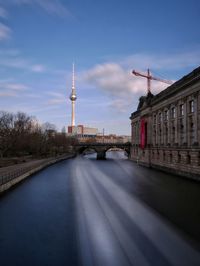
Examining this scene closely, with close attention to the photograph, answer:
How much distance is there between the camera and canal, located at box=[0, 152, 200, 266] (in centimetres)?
1313

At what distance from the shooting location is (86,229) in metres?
17.6

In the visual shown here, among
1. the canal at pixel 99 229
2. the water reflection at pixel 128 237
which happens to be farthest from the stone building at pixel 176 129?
the water reflection at pixel 128 237

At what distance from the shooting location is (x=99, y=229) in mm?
17484

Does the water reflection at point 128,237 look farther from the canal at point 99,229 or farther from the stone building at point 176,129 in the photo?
the stone building at point 176,129

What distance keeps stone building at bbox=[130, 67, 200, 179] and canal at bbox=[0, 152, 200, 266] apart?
56.2ft

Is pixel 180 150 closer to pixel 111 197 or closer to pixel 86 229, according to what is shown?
pixel 111 197

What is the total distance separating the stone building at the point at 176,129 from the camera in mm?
45125

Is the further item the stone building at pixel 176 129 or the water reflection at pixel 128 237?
the stone building at pixel 176 129

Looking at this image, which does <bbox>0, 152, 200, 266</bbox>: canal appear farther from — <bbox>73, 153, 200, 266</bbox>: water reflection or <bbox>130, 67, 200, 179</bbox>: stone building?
<bbox>130, 67, 200, 179</bbox>: stone building

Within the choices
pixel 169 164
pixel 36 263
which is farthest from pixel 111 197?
pixel 169 164

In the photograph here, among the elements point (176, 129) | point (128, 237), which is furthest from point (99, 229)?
point (176, 129)

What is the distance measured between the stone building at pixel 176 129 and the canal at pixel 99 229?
17.1m

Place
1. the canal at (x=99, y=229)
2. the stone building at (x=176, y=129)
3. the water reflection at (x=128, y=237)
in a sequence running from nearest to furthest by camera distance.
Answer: the water reflection at (x=128, y=237) < the canal at (x=99, y=229) < the stone building at (x=176, y=129)

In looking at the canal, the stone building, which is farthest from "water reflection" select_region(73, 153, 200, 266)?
the stone building
